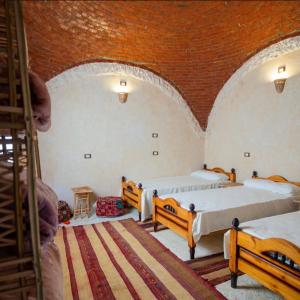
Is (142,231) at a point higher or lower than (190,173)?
lower

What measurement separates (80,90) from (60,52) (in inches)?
28.6

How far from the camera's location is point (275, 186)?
3.16 metres

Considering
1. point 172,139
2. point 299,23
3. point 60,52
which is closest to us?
point 299,23

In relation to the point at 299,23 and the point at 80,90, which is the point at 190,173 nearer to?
the point at 80,90

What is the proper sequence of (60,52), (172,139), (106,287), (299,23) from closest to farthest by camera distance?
(106,287)
(299,23)
(60,52)
(172,139)

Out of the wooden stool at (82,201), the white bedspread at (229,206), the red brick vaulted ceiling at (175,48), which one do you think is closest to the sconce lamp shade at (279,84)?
the red brick vaulted ceiling at (175,48)

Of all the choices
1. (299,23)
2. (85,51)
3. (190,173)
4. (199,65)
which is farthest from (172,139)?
(299,23)

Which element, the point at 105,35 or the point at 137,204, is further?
the point at 137,204

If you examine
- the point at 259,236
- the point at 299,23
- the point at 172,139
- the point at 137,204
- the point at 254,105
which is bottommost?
the point at 137,204

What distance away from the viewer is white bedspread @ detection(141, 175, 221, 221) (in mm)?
3490

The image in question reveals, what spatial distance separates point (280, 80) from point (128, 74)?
2.35 metres

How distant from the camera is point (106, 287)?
2021mm

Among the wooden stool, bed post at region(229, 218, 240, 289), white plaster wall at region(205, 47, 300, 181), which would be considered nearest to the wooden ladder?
bed post at region(229, 218, 240, 289)

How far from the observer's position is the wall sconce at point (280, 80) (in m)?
3.34
